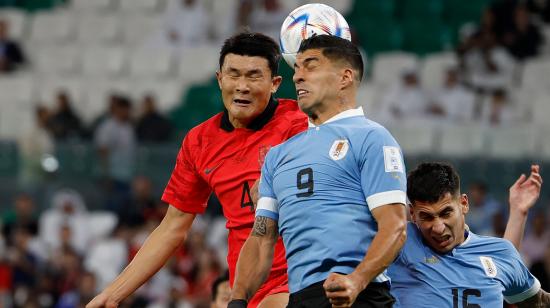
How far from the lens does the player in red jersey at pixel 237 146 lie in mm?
5785

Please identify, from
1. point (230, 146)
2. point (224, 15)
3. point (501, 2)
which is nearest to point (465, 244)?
point (230, 146)

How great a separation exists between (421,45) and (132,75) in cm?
395

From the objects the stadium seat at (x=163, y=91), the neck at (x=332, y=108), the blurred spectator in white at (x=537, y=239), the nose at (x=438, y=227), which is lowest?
the blurred spectator in white at (x=537, y=239)

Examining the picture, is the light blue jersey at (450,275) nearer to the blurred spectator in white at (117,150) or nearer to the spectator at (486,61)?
the spectator at (486,61)

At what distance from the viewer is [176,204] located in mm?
6195

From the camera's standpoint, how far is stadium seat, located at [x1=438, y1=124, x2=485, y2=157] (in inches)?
519

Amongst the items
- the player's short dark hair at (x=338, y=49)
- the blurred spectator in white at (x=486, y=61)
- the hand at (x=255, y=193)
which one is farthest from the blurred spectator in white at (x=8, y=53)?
the player's short dark hair at (x=338, y=49)

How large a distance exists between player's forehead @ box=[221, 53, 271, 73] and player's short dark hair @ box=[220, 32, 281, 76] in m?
0.02

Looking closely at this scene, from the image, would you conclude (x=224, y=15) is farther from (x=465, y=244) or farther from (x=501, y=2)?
(x=465, y=244)

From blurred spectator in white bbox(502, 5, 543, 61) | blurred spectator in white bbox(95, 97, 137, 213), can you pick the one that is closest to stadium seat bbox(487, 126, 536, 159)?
blurred spectator in white bbox(502, 5, 543, 61)

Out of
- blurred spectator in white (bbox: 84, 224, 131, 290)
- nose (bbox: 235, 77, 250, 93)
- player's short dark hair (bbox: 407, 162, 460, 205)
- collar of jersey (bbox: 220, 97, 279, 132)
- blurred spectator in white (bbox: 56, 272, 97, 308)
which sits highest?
nose (bbox: 235, 77, 250, 93)

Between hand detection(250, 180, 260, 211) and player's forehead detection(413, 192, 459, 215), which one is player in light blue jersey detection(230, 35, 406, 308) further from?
player's forehead detection(413, 192, 459, 215)

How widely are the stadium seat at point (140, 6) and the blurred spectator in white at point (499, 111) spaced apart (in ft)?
19.1

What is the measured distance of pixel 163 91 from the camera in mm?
16047
